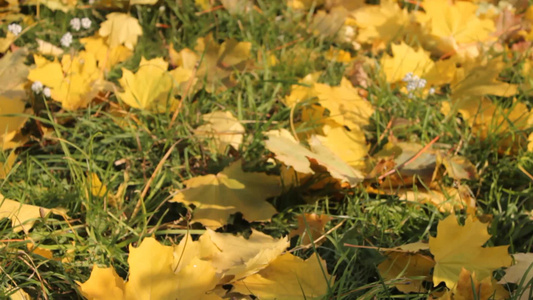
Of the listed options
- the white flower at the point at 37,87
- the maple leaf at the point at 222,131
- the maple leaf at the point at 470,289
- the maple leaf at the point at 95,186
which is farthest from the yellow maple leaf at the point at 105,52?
the maple leaf at the point at 470,289

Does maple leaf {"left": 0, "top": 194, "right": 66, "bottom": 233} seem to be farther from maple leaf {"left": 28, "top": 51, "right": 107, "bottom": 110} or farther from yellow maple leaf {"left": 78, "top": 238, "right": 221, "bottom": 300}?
maple leaf {"left": 28, "top": 51, "right": 107, "bottom": 110}

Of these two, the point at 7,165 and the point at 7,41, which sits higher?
the point at 7,41

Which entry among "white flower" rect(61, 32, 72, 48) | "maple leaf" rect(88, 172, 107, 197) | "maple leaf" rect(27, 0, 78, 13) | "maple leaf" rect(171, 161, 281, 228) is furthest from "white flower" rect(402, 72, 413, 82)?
"maple leaf" rect(27, 0, 78, 13)

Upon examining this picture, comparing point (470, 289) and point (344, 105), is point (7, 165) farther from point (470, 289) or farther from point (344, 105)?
Answer: point (470, 289)

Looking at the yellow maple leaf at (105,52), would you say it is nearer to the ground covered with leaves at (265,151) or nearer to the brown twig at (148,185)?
the ground covered with leaves at (265,151)

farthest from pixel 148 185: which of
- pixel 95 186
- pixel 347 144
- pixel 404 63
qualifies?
pixel 404 63

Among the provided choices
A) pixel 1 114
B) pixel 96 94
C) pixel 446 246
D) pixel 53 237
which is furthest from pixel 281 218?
pixel 1 114
